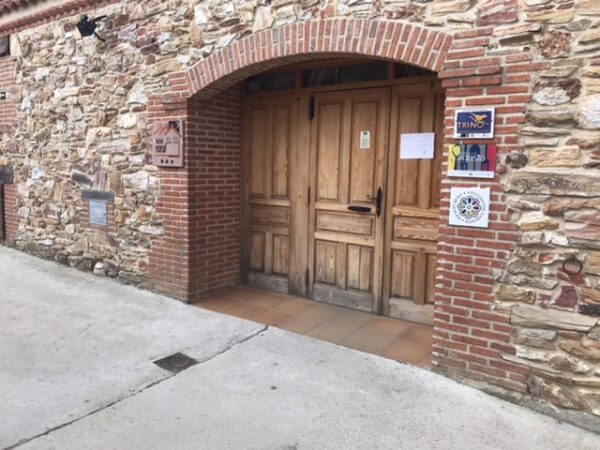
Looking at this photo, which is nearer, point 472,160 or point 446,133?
point 472,160

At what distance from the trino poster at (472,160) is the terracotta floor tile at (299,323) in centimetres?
189

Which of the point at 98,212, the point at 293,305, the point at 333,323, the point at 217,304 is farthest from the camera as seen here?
the point at 98,212

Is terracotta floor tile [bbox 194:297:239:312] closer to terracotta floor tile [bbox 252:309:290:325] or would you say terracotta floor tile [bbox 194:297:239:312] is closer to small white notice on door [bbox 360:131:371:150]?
terracotta floor tile [bbox 252:309:290:325]

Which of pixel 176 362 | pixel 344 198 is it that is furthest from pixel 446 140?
pixel 176 362

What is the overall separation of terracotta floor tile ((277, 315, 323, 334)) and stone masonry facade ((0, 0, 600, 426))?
1.15m

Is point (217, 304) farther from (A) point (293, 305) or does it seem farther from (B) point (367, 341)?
(B) point (367, 341)

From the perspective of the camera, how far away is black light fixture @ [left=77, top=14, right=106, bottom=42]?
17.6 ft

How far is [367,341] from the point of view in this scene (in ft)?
13.0

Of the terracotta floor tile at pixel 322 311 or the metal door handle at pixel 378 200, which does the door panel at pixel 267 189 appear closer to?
the terracotta floor tile at pixel 322 311

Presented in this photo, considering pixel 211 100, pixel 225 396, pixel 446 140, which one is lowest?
pixel 225 396

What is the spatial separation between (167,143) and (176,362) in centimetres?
229

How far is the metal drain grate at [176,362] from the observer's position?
352cm

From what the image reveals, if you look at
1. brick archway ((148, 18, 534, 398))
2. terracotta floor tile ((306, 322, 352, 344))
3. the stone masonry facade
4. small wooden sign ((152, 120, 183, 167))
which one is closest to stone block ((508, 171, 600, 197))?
the stone masonry facade

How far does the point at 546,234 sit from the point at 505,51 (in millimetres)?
1163
